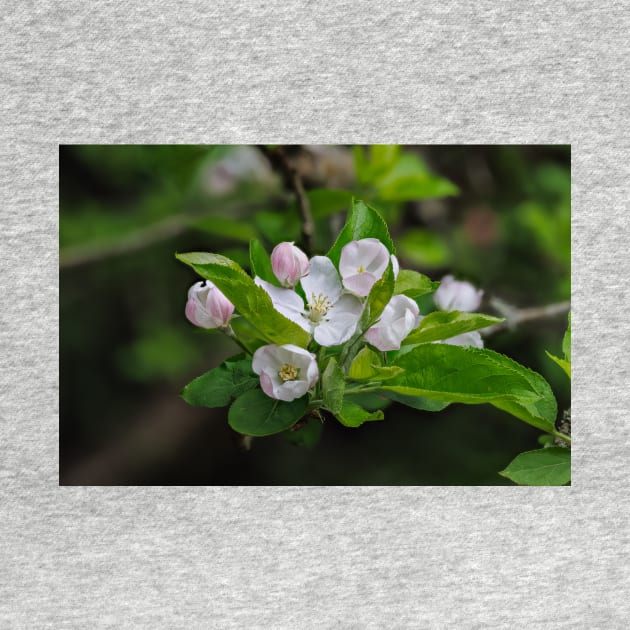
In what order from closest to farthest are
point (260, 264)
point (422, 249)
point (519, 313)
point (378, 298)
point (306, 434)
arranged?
point (378, 298), point (260, 264), point (306, 434), point (519, 313), point (422, 249)

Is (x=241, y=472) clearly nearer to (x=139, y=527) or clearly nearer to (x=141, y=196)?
(x=139, y=527)

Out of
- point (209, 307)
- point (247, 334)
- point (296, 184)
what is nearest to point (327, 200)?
point (296, 184)

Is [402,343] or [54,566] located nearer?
[402,343]

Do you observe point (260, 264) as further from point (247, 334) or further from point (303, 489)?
point (303, 489)

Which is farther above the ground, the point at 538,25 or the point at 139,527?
the point at 538,25

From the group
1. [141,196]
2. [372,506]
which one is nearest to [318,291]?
[372,506]

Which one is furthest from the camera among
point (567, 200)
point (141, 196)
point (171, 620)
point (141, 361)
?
point (141, 196)

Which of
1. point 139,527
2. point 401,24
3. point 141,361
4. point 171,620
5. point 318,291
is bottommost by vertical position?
point 171,620

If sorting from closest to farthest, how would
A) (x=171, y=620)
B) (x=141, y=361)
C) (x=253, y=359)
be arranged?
(x=253, y=359) → (x=171, y=620) → (x=141, y=361)
